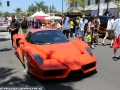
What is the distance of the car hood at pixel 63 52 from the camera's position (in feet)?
16.7

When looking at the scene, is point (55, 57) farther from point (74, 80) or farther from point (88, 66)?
→ point (88, 66)

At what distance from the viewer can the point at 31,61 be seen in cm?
519

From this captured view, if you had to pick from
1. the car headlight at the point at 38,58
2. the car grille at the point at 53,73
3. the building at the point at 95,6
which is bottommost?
the car grille at the point at 53,73

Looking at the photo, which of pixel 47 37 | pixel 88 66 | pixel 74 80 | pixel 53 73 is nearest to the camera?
pixel 53 73

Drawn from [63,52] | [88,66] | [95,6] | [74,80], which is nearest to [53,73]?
[74,80]

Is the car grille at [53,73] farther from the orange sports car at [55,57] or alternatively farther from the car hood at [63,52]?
the car hood at [63,52]

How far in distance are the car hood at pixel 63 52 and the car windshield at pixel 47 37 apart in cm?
35

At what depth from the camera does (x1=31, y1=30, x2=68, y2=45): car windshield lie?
20.6ft

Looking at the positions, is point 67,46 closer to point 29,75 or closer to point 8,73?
point 29,75

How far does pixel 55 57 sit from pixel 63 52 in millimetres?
352

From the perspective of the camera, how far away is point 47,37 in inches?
253

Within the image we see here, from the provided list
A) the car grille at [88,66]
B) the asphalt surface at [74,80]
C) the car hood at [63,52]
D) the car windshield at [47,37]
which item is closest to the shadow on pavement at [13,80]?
the asphalt surface at [74,80]

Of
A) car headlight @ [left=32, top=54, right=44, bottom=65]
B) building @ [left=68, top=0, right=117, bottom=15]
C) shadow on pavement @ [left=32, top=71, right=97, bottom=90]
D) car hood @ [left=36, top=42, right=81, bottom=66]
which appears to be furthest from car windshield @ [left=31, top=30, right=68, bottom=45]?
building @ [left=68, top=0, right=117, bottom=15]

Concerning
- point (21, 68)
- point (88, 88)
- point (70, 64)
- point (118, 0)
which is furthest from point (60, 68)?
point (118, 0)
